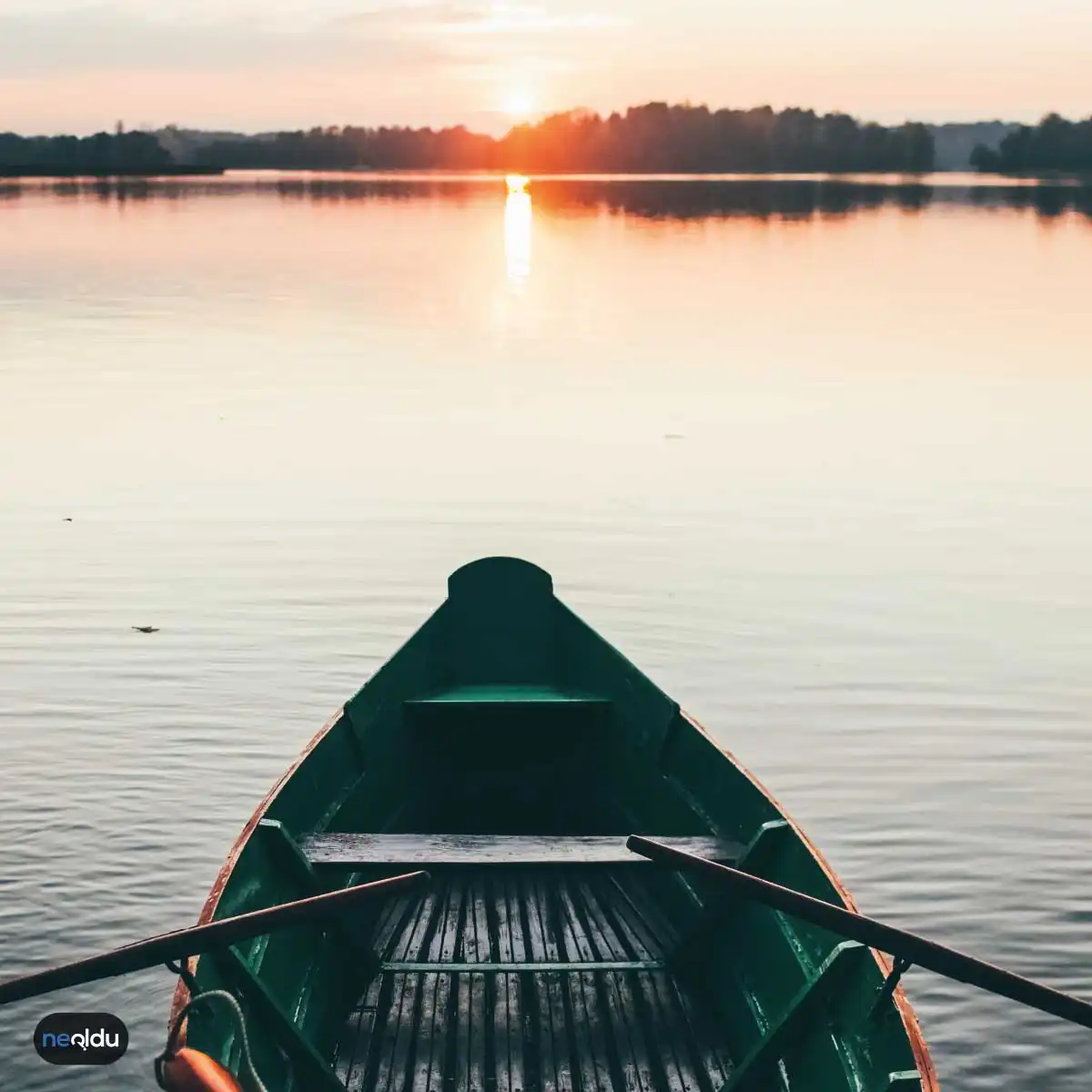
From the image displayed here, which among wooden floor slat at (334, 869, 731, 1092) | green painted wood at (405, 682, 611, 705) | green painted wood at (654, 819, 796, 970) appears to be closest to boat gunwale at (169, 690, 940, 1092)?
green painted wood at (654, 819, 796, 970)

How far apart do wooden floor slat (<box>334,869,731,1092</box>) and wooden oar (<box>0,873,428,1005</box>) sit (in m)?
1.50

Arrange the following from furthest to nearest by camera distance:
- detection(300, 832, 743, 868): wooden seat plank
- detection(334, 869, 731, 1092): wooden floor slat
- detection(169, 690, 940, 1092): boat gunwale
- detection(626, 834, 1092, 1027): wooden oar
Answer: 1. detection(300, 832, 743, 868): wooden seat plank
2. detection(334, 869, 731, 1092): wooden floor slat
3. detection(626, 834, 1092, 1027): wooden oar
4. detection(169, 690, 940, 1092): boat gunwale

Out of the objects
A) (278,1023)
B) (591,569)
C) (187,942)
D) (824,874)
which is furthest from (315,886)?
(591,569)

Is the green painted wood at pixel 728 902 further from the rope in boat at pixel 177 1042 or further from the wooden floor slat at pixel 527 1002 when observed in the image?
the rope in boat at pixel 177 1042

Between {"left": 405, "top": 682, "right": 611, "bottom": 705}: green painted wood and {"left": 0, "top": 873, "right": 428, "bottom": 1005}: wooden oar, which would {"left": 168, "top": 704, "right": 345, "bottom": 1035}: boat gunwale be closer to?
{"left": 0, "top": 873, "right": 428, "bottom": 1005}: wooden oar

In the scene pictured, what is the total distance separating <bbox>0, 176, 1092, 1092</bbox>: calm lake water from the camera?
1202cm

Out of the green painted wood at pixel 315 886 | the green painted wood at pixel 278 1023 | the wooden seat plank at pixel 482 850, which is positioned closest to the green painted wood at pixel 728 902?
the wooden seat plank at pixel 482 850

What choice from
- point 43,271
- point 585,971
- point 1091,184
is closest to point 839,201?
point 1091,184

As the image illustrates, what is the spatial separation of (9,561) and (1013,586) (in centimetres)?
1418

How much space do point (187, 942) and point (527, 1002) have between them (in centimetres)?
270

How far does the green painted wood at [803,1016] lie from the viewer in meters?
7.06

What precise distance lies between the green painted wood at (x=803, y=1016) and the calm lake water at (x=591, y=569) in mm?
2773

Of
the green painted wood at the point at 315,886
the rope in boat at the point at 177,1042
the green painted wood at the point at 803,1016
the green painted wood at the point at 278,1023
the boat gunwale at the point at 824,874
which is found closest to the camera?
the rope in boat at the point at 177,1042

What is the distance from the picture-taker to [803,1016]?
726 centimetres
